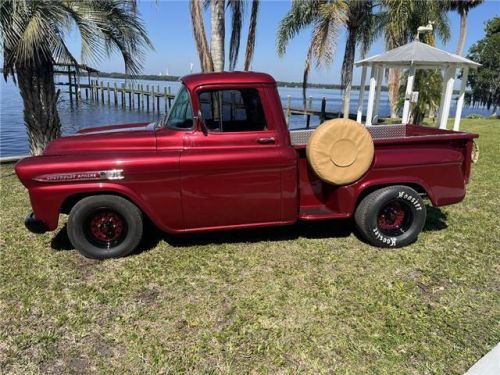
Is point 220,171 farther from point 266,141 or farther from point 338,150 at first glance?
point 338,150

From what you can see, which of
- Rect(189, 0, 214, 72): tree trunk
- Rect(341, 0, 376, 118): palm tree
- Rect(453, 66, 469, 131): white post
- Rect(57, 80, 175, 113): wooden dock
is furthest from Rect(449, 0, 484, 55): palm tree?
Rect(57, 80, 175, 113): wooden dock

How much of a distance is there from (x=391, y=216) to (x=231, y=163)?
2.01 m

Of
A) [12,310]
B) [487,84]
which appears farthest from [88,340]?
[487,84]

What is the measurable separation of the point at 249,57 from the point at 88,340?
12.6 metres

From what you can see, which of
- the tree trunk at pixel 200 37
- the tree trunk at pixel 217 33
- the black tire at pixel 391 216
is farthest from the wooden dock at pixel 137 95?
the black tire at pixel 391 216

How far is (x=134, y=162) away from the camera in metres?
3.99

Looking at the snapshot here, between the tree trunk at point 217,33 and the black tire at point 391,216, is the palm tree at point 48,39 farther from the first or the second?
the black tire at point 391,216

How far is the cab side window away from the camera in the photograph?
417 cm

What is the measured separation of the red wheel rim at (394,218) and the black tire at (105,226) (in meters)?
2.68

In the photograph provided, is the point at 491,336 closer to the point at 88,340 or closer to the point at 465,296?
the point at 465,296

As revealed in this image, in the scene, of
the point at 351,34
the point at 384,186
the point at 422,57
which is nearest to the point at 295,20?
the point at 351,34

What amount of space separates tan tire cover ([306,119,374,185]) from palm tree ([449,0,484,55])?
2643cm

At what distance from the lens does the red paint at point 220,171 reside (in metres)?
4.00

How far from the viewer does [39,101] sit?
8.41 meters
